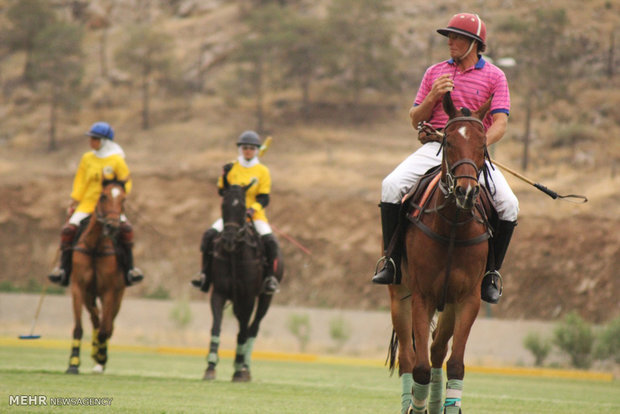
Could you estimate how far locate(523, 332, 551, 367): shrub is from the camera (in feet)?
88.0

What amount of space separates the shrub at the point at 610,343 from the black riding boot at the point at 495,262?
1799 centimetres

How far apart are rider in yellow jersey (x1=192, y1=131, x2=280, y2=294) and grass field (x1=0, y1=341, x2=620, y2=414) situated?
1.86m

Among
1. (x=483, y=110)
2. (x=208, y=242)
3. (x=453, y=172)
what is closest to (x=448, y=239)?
(x=453, y=172)

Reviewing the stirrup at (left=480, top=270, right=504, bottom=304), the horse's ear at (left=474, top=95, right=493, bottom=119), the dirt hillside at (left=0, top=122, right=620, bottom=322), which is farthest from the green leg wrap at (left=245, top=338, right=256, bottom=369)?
the dirt hillside at (left=0, top=122, right=620, bottom=322)

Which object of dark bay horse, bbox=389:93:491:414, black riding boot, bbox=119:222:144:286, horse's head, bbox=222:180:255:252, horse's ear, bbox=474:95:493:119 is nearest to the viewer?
dark bay horse, bbox=389:93:491:414

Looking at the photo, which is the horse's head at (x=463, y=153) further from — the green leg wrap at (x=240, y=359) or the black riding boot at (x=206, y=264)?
the black riding boot at (x=206, y=264)

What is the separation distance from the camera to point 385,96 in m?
60.7

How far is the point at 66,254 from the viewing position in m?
16.0

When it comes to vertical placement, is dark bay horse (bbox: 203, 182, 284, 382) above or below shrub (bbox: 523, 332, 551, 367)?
above

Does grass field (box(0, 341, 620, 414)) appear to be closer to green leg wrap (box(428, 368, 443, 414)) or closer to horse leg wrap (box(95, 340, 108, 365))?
horse leg wrap (box(95, 340, 108, 365))

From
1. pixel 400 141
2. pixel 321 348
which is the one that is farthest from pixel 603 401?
pixel 400 141

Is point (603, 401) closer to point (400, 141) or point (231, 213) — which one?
point (231, 213)

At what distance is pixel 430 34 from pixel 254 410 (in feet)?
184

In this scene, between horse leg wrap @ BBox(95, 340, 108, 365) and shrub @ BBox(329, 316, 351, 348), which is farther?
shrub @ BBox(329, 316, 351, 348)
